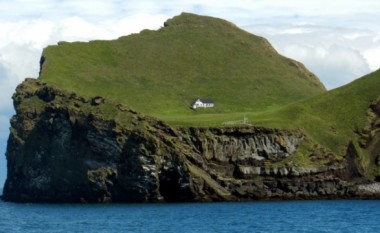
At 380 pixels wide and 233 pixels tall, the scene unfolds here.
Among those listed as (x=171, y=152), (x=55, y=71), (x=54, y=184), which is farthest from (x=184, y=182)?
(x=55, y=71)

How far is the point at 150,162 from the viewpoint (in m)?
143

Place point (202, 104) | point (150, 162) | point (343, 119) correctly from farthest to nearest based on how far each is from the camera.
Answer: point (202, 104) → point (343, 119) → point (150, 162)

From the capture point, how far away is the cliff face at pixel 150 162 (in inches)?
5669

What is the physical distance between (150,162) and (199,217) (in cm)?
2820

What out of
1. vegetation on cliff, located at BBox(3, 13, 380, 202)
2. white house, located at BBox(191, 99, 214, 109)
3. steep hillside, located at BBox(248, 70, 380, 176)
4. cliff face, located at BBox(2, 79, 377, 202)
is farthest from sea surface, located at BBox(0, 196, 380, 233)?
white house, located at BBox(191, 99, 214, 109)

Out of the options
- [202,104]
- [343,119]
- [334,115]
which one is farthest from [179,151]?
[202,104]

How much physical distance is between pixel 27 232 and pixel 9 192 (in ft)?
236

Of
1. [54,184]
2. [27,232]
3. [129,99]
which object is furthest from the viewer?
[129,99]

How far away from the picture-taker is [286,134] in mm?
158875

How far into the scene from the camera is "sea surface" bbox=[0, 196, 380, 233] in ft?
340

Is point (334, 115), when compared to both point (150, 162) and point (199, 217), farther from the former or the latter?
point (199, 217)

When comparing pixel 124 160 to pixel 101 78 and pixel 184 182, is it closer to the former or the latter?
pixel 184 182

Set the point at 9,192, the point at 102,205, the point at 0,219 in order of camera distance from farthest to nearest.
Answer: the point at 9,192
the point at 102,205
the point at 0,219

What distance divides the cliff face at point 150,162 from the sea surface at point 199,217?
5835 millimetres
